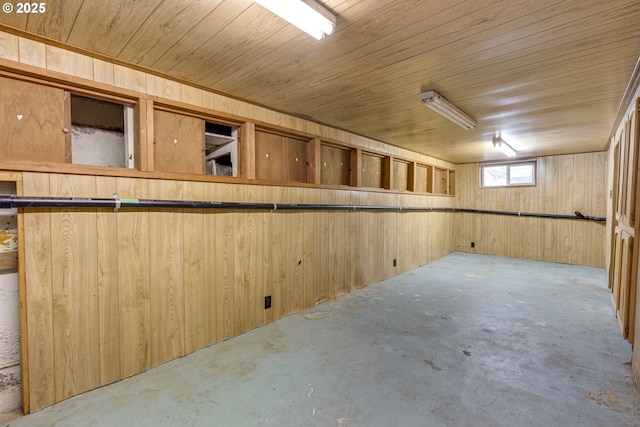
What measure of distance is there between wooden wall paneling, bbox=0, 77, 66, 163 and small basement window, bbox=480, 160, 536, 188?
7127mm

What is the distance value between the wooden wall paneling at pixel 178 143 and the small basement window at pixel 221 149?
0.14 metres

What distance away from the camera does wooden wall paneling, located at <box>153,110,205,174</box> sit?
221cm

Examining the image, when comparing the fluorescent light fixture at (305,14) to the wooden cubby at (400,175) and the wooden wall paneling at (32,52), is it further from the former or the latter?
the wooden cubby at (400,175)

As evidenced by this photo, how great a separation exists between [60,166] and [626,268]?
4.19m

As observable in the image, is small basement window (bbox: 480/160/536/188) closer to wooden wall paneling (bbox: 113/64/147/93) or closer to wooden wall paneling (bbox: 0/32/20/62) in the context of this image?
wooden wall paneling (bbox: 113/64/147/93)

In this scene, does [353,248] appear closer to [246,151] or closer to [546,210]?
[246,151]

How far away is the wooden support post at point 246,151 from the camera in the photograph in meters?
2.66

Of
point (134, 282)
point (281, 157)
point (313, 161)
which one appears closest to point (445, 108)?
point (313, 161)

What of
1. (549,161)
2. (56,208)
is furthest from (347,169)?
(549,161)

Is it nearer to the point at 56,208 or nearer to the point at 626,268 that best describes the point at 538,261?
the point at 626,268

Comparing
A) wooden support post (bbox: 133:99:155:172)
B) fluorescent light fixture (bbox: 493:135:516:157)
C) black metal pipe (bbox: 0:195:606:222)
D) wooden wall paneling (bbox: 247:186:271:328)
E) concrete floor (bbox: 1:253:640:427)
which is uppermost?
fluorescent light fixture (bbox: 493:135:516:157)

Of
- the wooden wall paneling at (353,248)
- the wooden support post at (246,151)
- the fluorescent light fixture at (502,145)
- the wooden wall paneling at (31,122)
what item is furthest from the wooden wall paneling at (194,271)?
the fluorescent light fixture at (502,145)

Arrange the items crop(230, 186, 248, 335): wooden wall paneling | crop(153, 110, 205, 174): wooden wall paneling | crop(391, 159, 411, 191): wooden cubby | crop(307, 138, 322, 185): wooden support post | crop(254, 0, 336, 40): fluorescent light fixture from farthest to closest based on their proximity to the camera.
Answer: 1. crop(391, 159, 411, 191): wooden cubby
2. crop(307, 138, 322, 185): wooden support post
3. crop(230, 186, 248, 335): wooden wall paneling
4. crop(153, 110, 205, 174): wooden wall paneling
5. crop(254, 0, 336, 40): fluorescent light fixture

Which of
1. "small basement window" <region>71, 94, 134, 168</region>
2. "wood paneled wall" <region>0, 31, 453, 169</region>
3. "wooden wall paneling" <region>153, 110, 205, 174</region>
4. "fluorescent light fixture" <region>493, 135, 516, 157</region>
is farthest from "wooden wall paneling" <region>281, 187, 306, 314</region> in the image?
"fluorescent light fixture" <region>493, 135, 516, 157</region>
